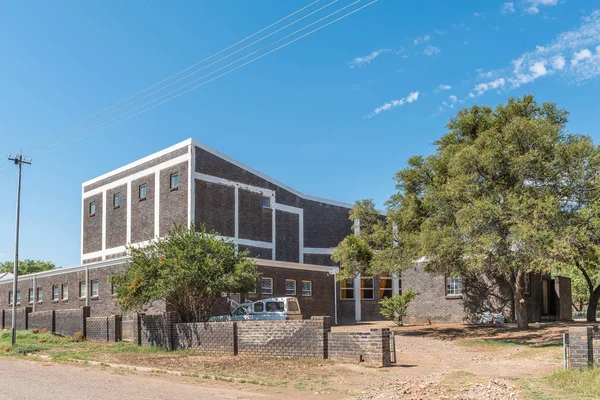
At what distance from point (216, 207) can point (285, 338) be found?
19662 mm

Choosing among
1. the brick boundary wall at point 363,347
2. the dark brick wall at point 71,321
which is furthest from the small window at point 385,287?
the brick boundary wall at point 363,347

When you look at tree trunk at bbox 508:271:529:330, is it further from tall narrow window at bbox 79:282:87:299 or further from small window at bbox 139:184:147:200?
tall narrow window at bbox 79:282:87:299

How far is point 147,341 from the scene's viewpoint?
24.1 m

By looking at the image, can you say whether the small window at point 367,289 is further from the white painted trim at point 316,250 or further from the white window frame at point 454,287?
the white window frame at point 454,287

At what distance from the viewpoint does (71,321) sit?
30562 millimetres

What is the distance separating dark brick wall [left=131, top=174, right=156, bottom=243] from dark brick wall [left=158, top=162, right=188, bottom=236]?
3.62 ft

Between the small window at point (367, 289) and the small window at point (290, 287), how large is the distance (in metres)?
9.00

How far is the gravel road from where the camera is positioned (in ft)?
41.0

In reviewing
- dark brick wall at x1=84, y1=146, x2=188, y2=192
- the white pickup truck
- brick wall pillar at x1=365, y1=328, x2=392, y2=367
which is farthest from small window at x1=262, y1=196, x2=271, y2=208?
brick wall pillar at x1=365, y1=328, x2=392, y2=367

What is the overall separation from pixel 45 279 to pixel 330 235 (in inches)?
828

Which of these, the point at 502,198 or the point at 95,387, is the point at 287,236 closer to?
the point at 502,198

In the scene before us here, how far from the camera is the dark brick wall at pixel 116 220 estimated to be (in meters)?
40.7

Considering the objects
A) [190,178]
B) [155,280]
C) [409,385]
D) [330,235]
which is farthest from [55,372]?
[330,235]

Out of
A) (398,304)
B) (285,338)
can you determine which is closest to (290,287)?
(398,304)
